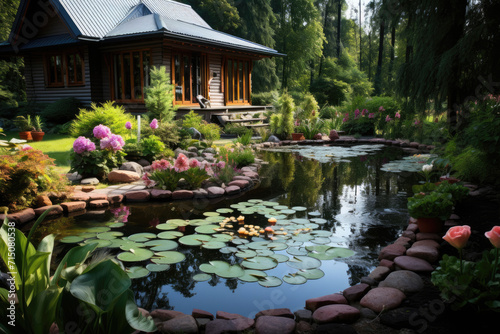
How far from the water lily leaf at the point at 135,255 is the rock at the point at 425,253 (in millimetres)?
2310

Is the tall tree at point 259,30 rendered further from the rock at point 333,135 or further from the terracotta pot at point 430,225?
the terracotta pot at point 430,225

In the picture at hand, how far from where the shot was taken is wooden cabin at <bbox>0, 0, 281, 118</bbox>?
13.5 m

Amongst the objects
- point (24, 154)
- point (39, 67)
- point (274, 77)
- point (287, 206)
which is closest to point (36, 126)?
point (39, 67)

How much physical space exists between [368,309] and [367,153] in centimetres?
844

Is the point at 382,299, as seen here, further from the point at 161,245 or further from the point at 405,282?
the point at 161,245

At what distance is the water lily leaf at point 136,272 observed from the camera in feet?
9.63

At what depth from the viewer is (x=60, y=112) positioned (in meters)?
13.7

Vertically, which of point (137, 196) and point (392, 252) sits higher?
point (137, 196)

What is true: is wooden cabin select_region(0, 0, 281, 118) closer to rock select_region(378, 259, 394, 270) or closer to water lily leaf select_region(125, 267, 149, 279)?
water lily leaf select_region(125, 267, 149, 279)

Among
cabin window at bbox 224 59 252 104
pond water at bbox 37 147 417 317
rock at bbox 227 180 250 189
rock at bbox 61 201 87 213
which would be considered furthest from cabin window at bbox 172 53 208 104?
rock at bbox 61 201 87 213

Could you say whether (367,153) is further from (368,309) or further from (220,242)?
(368,309)

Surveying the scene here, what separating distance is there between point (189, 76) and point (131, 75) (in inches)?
93.4

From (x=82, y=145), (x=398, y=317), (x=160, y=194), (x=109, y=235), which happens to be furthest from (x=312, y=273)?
(x=82, y=145)

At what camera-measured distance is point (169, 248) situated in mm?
3512
